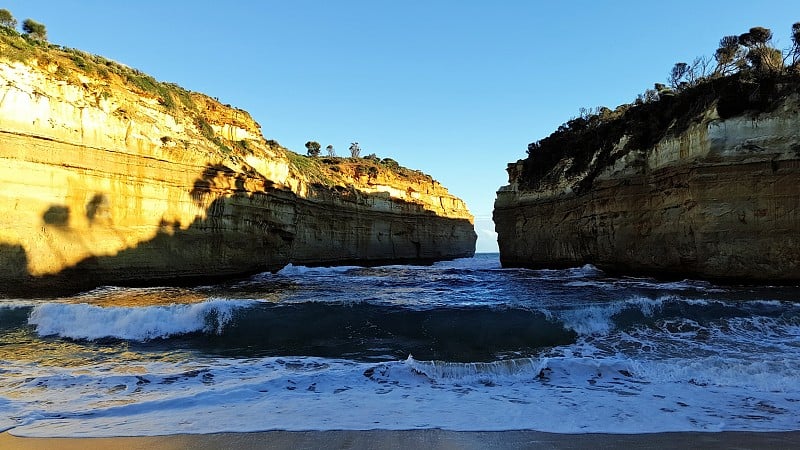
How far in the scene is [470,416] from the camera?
4.55 meters

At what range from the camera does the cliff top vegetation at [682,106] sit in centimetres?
1419

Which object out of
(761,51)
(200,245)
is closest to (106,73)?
(200,245)

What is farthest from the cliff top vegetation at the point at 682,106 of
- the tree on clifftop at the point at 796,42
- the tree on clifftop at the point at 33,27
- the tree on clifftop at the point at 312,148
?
the tree on clifftop at the point at 312,148

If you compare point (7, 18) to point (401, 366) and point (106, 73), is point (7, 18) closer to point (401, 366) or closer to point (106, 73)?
point (106, 73)

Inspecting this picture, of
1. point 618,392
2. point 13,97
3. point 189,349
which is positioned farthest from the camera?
point 13,97

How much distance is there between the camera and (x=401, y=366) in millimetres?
6355

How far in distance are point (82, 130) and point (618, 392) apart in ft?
55.0

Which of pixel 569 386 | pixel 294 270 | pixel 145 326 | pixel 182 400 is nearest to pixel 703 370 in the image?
pixel 569 386

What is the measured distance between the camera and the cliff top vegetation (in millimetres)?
14188

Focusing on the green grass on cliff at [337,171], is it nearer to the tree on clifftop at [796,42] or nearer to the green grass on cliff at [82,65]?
the green grass on cliff at [82,65]

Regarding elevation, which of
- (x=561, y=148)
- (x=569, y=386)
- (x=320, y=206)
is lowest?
(x=569, y=386)

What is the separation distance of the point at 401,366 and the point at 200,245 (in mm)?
14824

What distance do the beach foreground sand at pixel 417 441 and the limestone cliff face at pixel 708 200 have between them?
40.8ft

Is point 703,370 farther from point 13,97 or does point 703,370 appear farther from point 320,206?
point 320,206
